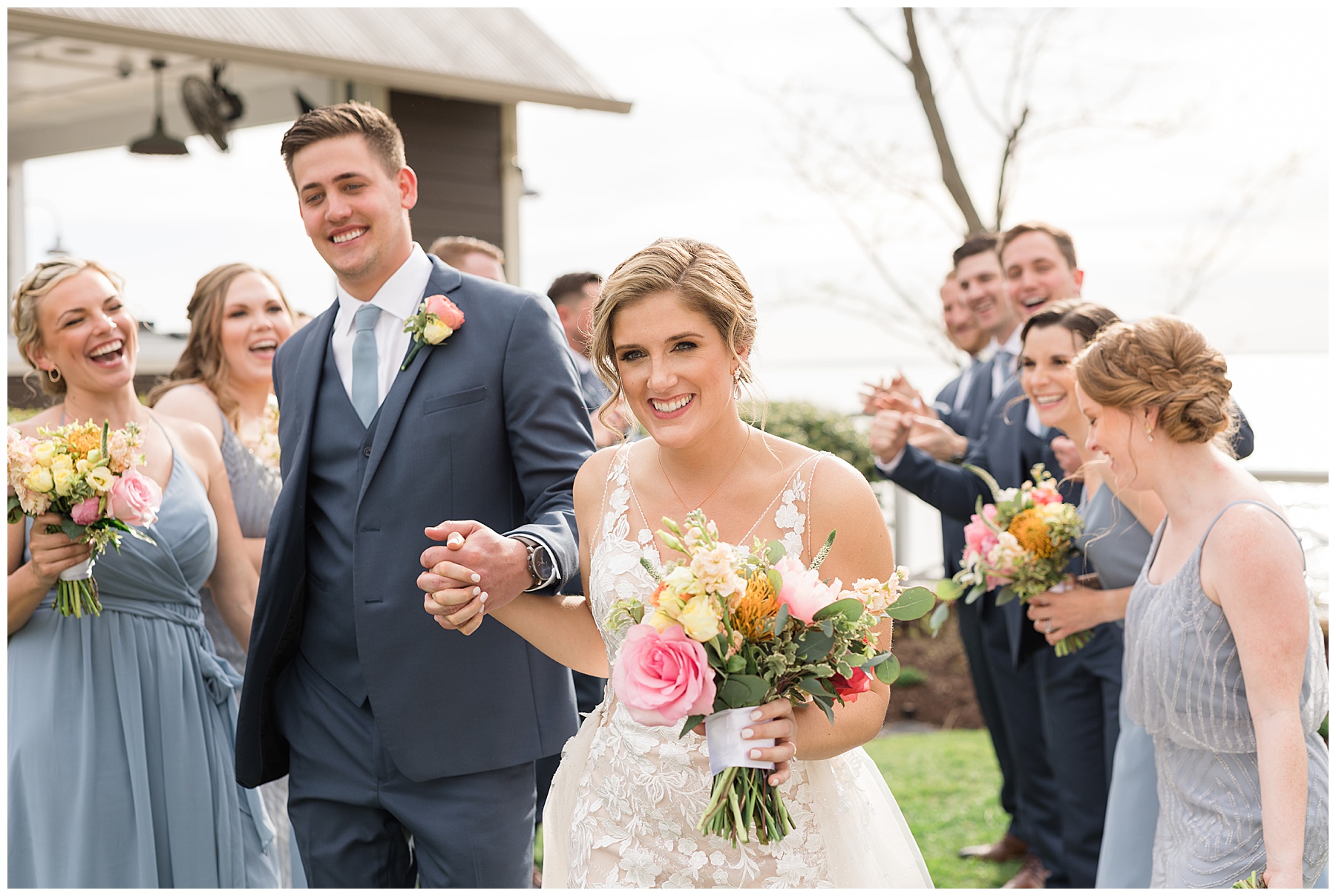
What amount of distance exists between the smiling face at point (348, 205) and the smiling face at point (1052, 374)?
8.16 ft

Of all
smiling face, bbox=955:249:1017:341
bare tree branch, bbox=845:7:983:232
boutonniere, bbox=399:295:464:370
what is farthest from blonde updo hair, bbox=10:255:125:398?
bare tree branch, bbox=845:7:983:232

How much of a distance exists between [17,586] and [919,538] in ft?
29.8

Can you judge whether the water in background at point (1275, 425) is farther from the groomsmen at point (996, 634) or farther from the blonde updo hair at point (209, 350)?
the blonde updo hair at point (209, 350)

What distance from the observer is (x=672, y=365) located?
2.56 metres

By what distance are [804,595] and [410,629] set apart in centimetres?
136

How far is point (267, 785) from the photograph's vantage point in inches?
175

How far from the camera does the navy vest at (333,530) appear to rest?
3.16 metres

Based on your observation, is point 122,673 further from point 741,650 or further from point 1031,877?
point 1031,877

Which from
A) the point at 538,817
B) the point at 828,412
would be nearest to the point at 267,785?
the point at 538,817

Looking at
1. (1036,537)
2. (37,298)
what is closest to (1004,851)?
(1036,537)

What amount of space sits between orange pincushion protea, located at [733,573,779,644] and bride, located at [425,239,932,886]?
0.29 metres

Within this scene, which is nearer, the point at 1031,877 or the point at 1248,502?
the point at 1248,502

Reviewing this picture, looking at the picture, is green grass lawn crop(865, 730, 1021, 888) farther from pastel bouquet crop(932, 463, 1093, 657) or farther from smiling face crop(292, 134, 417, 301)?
smiling face crop(292, 134, 417, 301)

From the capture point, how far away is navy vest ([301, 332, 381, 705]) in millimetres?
3164
